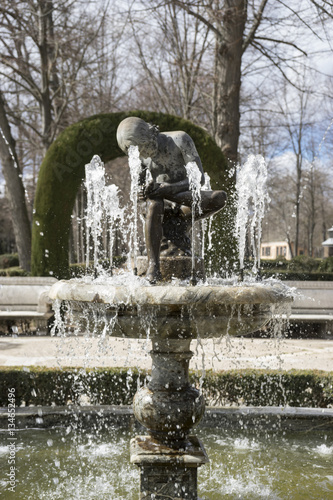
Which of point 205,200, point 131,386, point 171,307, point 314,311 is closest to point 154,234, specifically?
point 205,200

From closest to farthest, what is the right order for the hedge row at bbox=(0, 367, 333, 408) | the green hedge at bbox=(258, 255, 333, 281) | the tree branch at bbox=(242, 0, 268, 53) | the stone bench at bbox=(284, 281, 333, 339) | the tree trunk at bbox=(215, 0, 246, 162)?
the hedge row at bbox=(0, 367, 333, 408)
the stone bench at bbox=(284, 281, 333, 339)
the tree trunk at bbox=(215, 0, 246, 162)
the tree branch at bbox=(242, 0, 268, 53)
the green hedge at bbox=(258, 255, 333, 281)

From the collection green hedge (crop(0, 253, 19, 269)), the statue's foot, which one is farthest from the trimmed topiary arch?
green hedge (crop(0, 253, 19, 269))

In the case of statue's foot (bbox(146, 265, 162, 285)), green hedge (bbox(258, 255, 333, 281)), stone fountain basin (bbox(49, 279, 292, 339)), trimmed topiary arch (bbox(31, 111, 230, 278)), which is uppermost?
trimmed topiary arch (bbox(31, 111, 230, 278))

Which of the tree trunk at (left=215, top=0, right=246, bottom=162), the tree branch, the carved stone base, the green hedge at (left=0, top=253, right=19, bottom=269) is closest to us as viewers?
the carved stone base

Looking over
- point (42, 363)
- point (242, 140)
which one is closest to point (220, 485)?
point (42, 363)

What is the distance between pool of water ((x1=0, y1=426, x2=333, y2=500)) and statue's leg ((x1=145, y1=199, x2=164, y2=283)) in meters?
1.56

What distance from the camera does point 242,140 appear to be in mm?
28438

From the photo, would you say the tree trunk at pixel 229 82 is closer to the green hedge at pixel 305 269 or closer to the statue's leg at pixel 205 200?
the green hedge at pixel 305 269

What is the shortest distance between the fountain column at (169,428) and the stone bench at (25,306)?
7.38 meters

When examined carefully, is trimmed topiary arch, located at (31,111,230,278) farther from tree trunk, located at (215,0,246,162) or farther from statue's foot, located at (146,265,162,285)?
statue's foot, located at (146,265,162,285)

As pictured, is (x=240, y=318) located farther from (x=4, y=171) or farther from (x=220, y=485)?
(x=4, y=171)

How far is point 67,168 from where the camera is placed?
12.2 metres

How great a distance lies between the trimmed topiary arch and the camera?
39.8ft

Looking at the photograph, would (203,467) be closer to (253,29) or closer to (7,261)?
(253,29)
